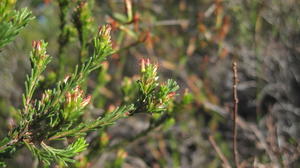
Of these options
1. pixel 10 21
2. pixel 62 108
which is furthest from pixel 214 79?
pixel 10 21

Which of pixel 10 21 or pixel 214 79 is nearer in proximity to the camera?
pixel 10 21

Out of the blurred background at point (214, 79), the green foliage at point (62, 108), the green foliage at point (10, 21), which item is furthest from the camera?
the blurred background at point (214, 79)

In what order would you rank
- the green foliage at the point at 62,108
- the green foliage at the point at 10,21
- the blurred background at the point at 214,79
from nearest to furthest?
1. the green foliage at the point at 10,21
2. the green foliage at the point at 62,108
3. the blurred background at the point at 214,79

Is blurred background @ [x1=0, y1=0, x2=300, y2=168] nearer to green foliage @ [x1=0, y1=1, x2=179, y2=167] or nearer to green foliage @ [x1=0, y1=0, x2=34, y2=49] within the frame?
green foliage @ [x1=0, y1=1, x2=179, y2=167]

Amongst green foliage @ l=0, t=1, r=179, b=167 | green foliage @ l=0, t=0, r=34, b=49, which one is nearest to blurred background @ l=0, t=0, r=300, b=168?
green foliage @ l=0, t=1, r=179, b=167

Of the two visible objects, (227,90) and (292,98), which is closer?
(292,98)

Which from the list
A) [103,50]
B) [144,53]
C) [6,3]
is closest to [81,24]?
[103,50]

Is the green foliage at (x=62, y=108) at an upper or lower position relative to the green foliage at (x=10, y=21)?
lower

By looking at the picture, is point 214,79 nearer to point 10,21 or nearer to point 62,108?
point 62,108

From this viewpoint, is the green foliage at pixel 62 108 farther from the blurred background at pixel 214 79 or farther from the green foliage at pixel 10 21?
the blurred background at pixel 214 79

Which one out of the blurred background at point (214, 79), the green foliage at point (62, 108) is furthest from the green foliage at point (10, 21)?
the blurred background at point (214, 79)

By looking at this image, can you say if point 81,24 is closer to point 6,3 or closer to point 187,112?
point 6,3
